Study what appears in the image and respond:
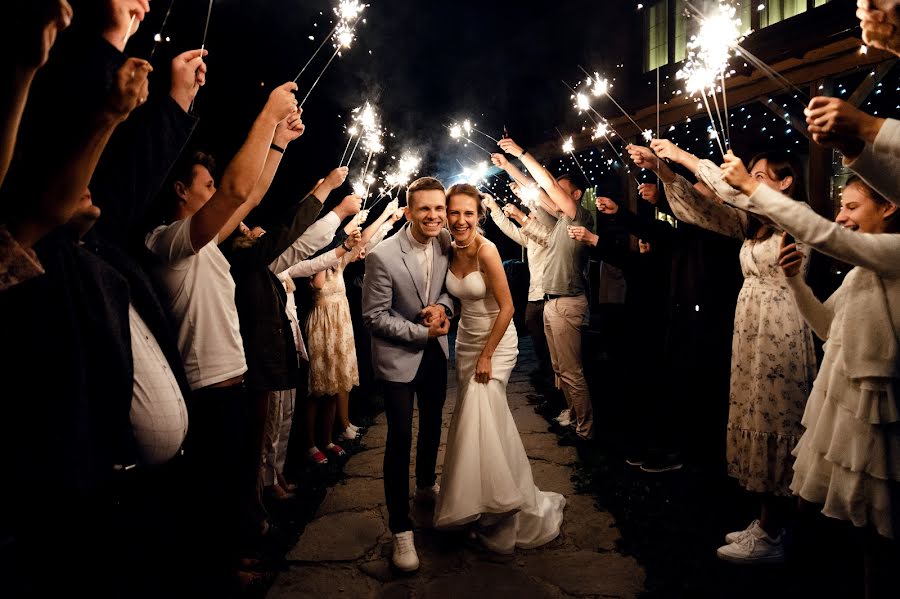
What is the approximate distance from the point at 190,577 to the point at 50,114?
259 cm

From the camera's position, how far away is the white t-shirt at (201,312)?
309 centimetres

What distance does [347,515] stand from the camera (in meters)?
4.86

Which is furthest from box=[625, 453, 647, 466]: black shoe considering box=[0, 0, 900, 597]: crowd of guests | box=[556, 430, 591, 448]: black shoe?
box=[556, 430, 591, 448]: black shoe

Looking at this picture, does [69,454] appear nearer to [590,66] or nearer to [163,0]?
[163,0]

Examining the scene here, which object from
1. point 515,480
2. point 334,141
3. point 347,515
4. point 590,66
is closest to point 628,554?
point 515,480

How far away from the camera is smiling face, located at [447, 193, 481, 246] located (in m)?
4.42

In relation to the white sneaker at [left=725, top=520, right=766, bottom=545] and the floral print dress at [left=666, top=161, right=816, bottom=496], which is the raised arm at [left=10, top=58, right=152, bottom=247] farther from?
the white sneaker at [left=725, top=520, right=766, bottom=545]

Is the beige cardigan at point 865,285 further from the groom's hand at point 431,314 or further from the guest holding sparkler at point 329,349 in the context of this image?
the guest holding sparkler at point 329,349

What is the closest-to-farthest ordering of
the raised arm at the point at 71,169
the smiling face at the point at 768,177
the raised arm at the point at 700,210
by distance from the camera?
the raised arm at the point at 71,169 → the smiling face at the point at 768,177 → the raised arm at the point at 700,210

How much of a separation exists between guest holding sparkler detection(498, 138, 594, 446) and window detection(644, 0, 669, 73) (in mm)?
4945

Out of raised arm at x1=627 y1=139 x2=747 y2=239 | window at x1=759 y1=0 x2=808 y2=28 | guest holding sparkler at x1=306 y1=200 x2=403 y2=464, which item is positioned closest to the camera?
raised arm at x1=627 y1=139 x2=747 y2=239

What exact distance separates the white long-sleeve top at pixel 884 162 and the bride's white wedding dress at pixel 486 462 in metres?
2.63

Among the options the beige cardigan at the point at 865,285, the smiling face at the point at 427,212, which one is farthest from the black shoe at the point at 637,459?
the smiling face at the point at 427,212

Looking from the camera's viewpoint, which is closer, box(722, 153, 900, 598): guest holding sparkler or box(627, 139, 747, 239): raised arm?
box(722, 153, 900, 598): guest holding sparkler
